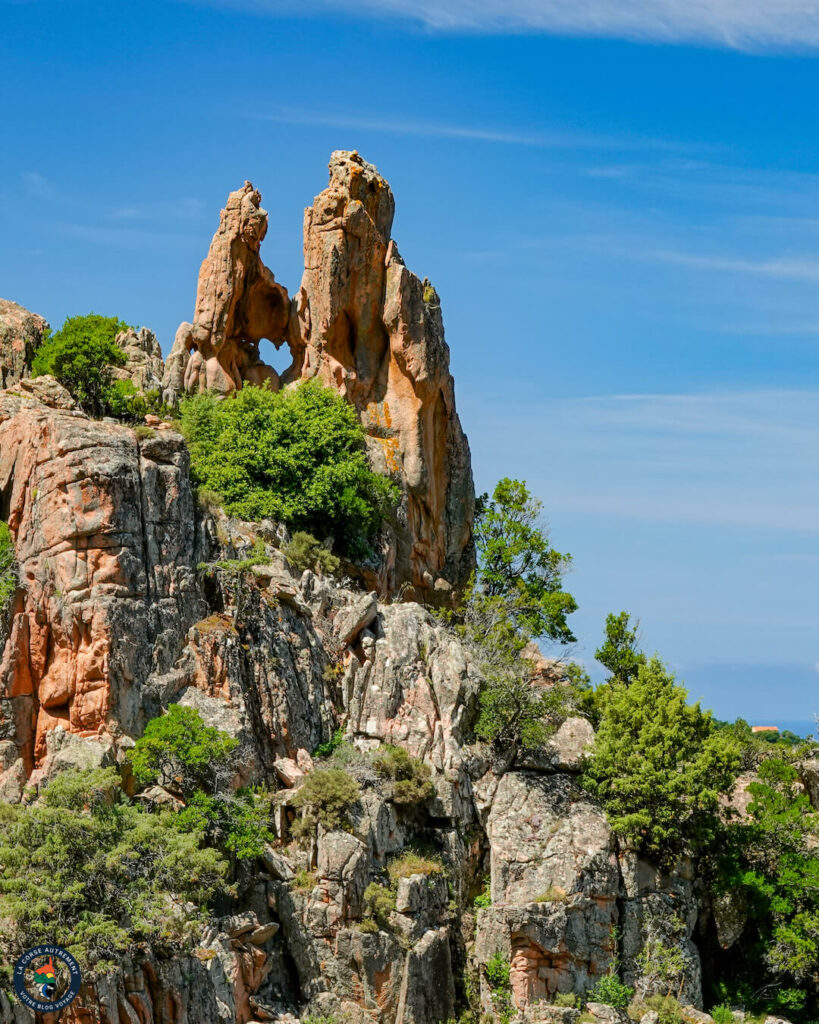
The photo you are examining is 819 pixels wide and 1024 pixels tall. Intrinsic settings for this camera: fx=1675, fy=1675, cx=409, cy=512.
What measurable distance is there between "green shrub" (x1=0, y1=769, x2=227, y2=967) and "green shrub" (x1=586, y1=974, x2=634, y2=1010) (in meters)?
14.2

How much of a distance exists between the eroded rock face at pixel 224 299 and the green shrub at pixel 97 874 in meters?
26.5

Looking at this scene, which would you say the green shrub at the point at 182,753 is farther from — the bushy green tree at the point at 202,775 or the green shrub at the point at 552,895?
the green shrub at the point at 552,895

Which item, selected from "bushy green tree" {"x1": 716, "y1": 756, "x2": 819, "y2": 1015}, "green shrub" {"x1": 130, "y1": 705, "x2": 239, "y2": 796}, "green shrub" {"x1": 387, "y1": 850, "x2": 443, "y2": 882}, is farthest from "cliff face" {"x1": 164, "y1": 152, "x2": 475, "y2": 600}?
"green shrub" {"x1": 130, "y1": 705, "x2": 239, "y2": 796}

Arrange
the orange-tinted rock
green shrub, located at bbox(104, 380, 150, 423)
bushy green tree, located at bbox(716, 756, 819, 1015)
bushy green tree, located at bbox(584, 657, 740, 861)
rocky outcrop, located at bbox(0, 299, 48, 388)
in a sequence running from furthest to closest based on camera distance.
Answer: rocky outcrop, located at bbox(0, 299, 48, 388)
green shrub, located at bbox(104, 380, 150, 423)
bushy green tree, located at bbox(716, 756, 819, 1015)
bushy green tree, located at bbox(584, 657, 740, 861)
the orange-tinted rock

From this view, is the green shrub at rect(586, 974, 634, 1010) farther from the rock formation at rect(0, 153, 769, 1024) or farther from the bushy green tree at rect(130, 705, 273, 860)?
the bushy green tree at rect(130, 705, 273, 860)

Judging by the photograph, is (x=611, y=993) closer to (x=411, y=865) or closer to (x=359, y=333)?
(x=411, y=865)

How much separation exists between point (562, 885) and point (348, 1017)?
29.1 ft

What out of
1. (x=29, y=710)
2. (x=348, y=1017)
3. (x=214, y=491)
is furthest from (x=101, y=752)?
(x=214, y=491)

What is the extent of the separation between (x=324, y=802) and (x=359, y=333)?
81.9 ft

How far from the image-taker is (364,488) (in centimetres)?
6625

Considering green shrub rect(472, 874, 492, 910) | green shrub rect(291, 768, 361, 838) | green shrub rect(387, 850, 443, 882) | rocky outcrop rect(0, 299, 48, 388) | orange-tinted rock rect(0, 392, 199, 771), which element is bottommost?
green shrub rect(472, 874, 492, 910)

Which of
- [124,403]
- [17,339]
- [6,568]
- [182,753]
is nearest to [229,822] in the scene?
[182,753]

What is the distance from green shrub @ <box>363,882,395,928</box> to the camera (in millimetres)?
51938

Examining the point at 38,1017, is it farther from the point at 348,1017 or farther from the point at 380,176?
the point at 380,176
